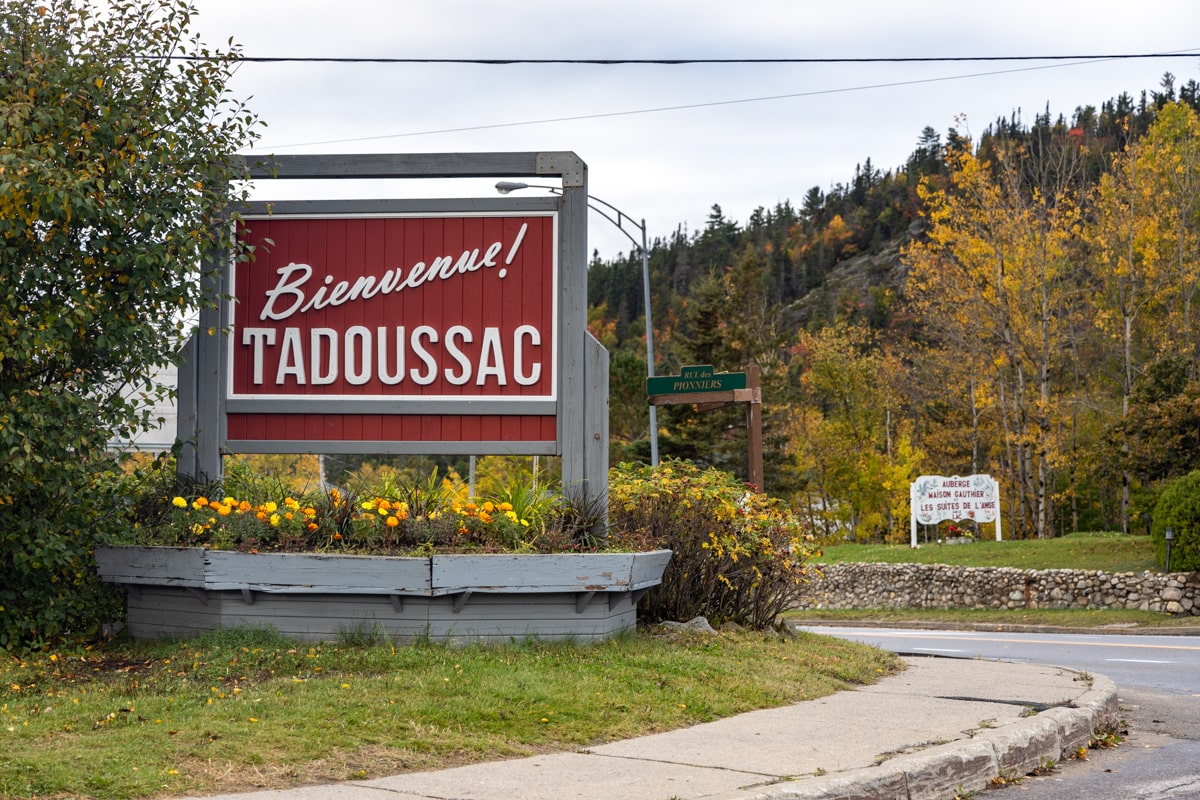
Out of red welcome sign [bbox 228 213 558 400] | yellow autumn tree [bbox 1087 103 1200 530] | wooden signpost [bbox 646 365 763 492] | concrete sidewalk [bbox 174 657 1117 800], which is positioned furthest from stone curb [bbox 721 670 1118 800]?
yellow autumn tree [bbox 1087 103 1200 530]

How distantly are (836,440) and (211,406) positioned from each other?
1622 inches

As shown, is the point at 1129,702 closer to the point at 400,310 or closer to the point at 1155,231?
the point at 400,310

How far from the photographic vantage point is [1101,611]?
2316 cm

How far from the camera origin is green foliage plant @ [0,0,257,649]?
26.9 ft

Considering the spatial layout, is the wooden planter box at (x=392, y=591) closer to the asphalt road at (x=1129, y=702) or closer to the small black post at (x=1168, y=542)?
the asphalt road at (x=1129, y=702)

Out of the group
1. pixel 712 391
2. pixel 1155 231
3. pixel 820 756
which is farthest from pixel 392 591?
pixel 1155 231

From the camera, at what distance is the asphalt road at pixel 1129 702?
21.4ft

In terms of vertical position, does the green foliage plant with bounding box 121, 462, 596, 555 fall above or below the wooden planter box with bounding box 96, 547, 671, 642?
above

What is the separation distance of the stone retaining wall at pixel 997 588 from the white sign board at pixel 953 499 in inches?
92.0

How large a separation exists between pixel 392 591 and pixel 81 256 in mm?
3478

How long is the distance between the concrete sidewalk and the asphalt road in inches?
10.2

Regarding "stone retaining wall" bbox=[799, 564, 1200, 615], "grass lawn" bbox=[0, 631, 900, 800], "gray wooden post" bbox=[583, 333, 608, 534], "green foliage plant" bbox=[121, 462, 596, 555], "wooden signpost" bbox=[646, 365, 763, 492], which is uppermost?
"wooden signpost" bbox=[646, 365, 763, 492]

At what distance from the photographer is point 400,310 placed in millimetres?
9844

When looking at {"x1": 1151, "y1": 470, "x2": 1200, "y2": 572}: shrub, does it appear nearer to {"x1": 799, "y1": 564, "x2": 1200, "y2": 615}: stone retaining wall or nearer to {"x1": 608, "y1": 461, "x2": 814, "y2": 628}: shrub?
{"x1": 799, "y1": 564, "x2": 1200, "y2": 615}: stone retaining wall
